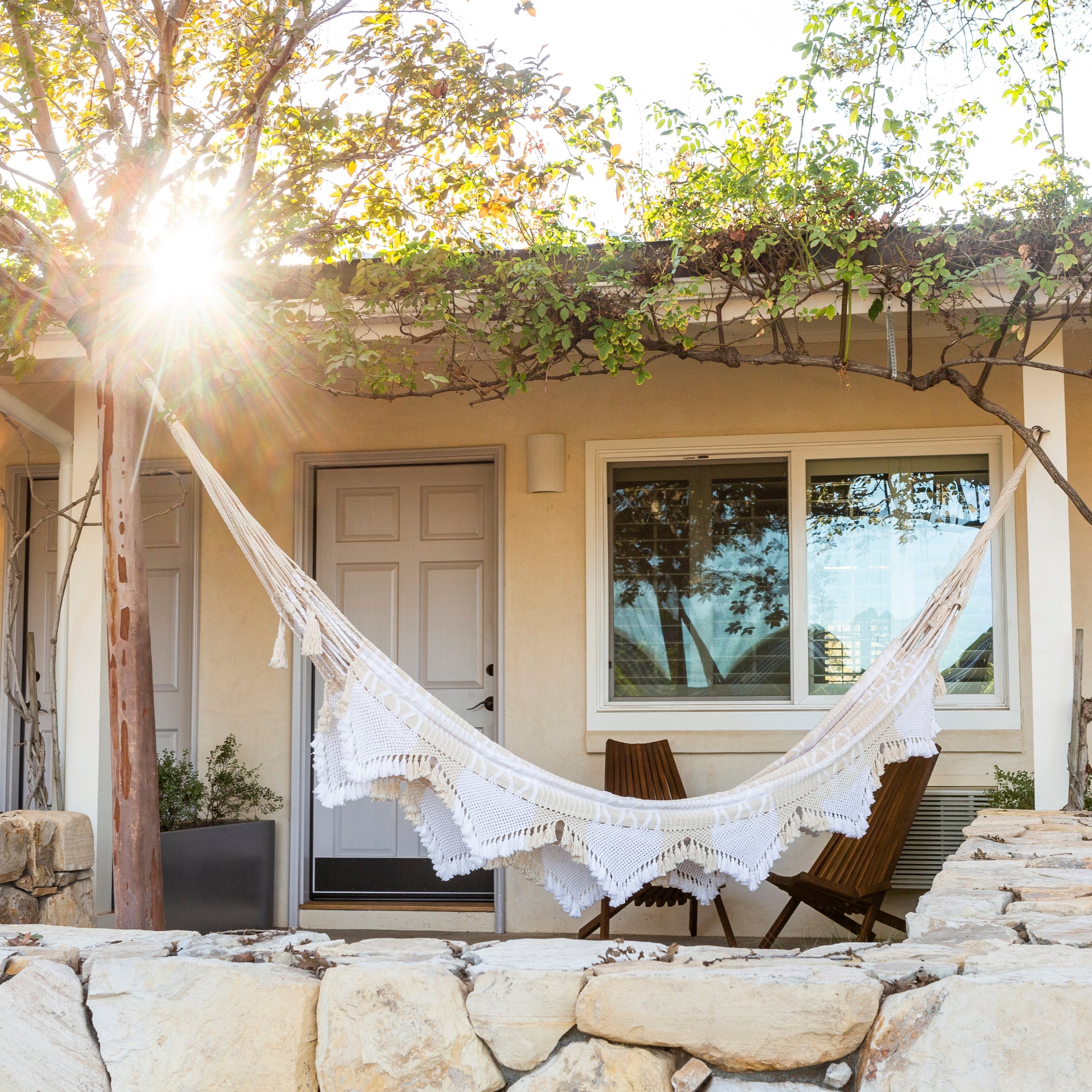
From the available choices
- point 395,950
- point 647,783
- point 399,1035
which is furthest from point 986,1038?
point 647,783

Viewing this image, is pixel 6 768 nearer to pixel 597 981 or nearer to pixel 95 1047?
pixel 95 1047

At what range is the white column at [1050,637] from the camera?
3146mm

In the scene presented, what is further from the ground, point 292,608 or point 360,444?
point 360,444

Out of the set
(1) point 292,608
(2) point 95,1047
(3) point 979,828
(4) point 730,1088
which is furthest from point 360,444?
(4) point 730,1088

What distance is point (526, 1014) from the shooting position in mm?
1576

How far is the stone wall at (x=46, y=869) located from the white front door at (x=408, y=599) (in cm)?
122

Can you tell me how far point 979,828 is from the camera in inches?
118

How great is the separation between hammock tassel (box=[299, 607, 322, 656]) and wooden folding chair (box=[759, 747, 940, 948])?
63.9 inches

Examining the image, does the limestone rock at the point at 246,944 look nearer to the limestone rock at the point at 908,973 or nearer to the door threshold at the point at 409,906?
the limestone rock at the point at 908,973

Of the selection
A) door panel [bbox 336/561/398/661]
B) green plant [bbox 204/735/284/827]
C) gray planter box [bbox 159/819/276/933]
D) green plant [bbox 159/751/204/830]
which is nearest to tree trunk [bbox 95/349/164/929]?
gray planter box [bbox 159/819/276/933]

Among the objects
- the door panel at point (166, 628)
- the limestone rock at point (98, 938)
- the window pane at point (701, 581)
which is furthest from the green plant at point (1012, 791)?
the door panel at point (166, 628)

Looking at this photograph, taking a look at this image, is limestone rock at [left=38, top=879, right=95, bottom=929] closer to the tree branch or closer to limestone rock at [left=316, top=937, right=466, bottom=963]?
limestone rock at [left=316, top=937, right=466, bottom=963]

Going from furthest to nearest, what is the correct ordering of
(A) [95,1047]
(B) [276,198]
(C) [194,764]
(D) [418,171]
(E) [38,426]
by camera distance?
(C) [194,764] → (E) [38,426] → (D) [418,171] → (B) [276,198] → (A) [95,1047]

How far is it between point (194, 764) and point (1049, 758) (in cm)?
308
